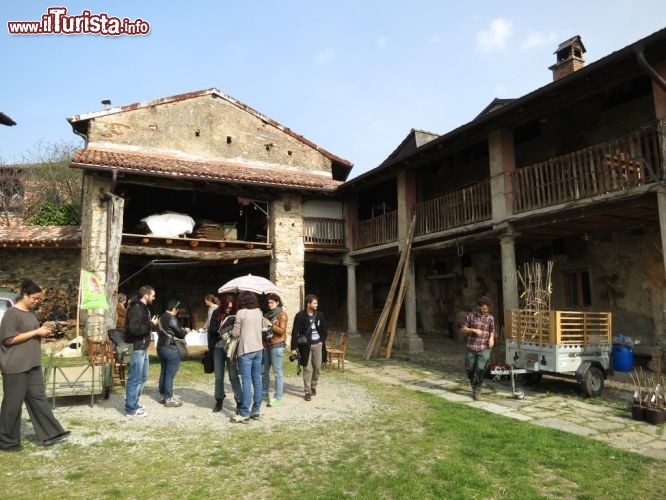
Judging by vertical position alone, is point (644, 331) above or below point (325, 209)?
below

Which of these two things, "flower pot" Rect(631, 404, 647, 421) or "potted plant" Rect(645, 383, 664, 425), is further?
"flower pot" Rect(631, 404, 647, 421)

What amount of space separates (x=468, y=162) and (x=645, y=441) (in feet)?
33.6

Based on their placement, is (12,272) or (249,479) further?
(12,272)

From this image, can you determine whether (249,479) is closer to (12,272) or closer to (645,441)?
(645,441)

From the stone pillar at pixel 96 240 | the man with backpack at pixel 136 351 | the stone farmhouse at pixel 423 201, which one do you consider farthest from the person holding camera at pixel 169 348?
the stone pillar at pixel 96 240

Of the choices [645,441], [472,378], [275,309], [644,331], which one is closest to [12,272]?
[275,309]

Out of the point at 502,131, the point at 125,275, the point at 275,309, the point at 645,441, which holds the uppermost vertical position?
the point at 502,131

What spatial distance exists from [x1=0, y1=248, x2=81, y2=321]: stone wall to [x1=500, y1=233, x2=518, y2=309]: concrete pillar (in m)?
12.4

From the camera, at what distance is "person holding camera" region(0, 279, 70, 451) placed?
4.55 meters

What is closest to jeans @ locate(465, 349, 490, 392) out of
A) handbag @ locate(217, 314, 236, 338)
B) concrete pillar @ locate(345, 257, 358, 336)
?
handbag @ locate(217, 314, 236, 338)

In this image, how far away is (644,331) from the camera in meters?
9.73

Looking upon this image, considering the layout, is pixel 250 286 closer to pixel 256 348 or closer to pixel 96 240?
pixel 256 348

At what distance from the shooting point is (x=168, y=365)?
21.5ft

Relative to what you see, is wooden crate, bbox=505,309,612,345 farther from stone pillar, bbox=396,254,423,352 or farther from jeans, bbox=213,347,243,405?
stone pillar, bbox=396,254,423,352
